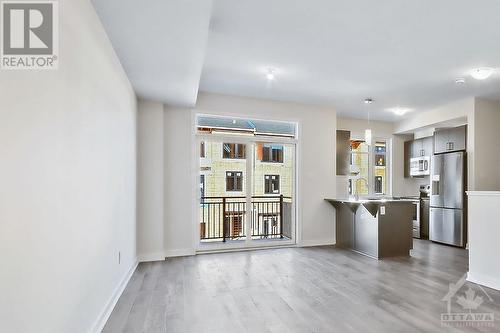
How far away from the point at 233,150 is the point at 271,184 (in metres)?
1.00

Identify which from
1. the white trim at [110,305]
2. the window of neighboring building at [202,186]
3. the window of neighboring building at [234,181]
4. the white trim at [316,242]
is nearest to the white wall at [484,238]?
the white trim at [316,242]

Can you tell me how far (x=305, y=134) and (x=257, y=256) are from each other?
2478mm

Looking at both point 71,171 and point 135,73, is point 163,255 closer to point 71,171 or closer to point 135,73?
point 135,73

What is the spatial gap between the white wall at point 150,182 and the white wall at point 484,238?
4247 mm

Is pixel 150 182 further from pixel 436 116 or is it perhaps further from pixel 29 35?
pixel 436 116

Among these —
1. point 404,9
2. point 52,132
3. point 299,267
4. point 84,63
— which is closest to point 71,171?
point 52,132

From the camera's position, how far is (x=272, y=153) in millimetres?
5449

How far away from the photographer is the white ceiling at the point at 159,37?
206 centimetres

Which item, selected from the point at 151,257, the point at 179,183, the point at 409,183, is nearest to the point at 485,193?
the point at 409,183

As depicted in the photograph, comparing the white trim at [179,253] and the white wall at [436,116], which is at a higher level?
the white wall at [436,116]

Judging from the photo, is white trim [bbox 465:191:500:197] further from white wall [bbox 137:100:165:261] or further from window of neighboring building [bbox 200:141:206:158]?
white wall [bbox 137:100:165:261]

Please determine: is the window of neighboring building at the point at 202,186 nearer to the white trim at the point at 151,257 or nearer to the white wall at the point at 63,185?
the white trim at the point at 151,257

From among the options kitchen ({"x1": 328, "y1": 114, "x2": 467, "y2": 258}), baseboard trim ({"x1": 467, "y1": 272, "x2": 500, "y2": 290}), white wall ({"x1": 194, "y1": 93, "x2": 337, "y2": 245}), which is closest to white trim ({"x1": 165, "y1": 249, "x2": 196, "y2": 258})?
white wall ({"x1": 194, "y1": 93, "x2": 337, "y2": 245})

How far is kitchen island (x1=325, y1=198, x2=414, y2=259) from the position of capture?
463 cm
